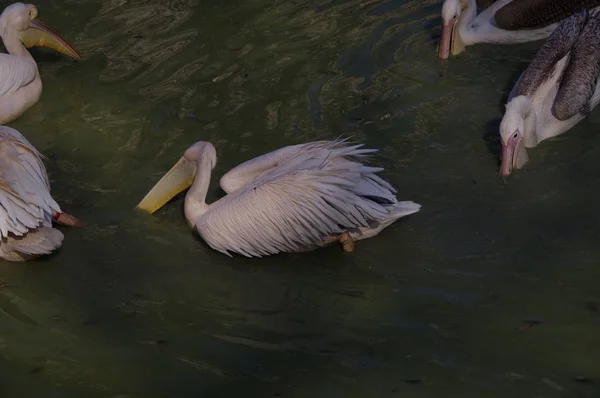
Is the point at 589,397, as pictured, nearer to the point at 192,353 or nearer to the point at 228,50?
the point at 192,353

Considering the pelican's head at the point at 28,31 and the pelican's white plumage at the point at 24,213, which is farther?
the pelican's head at the point at 28,31

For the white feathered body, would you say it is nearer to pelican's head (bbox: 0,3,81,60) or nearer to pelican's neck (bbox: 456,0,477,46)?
pelican's neck (bbox: 456,0,477,46)

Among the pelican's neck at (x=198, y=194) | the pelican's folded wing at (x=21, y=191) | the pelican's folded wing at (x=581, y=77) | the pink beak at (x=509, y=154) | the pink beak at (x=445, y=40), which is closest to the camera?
the pelican's folded wing at (x=21, y=191)

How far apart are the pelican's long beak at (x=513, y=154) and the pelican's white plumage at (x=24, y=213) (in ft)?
8.51

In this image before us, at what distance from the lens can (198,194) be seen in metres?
5.29

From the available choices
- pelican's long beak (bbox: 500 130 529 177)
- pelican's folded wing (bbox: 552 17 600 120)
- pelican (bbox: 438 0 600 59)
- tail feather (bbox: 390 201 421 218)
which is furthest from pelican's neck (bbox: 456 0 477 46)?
tail feather (bbox: 390 201 421 218)

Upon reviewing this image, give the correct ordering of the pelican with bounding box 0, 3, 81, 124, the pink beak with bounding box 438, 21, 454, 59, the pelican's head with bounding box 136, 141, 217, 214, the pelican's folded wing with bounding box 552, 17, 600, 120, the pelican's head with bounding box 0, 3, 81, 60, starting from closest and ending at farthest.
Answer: the pelican's head with bounding box 136, 141, 217, 214 → the pelican's folded wing with bounding box 552, 17, 600, 120 → the pelican with bounding box 0, 3, 81, 124 → the pink beak with bounding box 438, 21, 454, 59 → the pelican's head with bounding box 0, 3, 81, 60

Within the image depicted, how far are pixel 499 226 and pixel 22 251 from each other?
8.37 ft

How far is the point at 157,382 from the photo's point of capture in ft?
13.4

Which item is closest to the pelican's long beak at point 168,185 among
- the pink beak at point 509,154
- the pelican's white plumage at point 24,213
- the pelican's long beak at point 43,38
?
the pelican's white plumage at point 24,213

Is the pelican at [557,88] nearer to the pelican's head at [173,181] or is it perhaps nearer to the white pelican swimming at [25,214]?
the pelican's head at [173,181]

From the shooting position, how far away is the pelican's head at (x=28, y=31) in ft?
23.5

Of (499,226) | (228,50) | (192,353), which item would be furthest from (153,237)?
(228,50)

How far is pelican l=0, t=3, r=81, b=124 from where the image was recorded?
6758 mm
